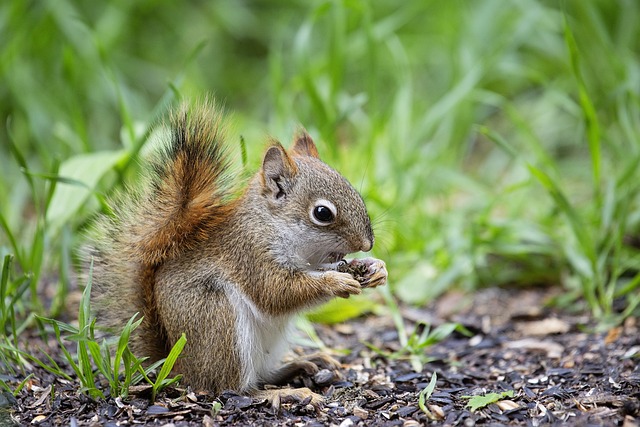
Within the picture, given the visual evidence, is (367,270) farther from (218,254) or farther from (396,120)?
(396,120)

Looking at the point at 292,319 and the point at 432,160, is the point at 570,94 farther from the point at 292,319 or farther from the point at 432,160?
the point at 292,319

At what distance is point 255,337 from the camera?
2471 mm

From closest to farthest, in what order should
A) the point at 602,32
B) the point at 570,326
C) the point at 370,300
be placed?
the point at 570,326
the point at 370,300
the point at 602,32

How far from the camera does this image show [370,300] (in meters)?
3.56

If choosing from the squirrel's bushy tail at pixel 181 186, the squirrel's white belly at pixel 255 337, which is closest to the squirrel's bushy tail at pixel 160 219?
the squirrel's bushy tail at pixel 181 186

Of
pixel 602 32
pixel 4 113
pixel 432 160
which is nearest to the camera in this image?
pixel 602 32

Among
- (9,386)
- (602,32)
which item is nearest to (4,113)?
(9,386)

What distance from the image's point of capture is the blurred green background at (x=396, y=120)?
332 centimetres

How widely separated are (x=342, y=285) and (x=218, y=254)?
41 cm

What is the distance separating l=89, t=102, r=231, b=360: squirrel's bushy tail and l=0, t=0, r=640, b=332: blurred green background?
0.27m

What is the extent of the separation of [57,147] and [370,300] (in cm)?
206

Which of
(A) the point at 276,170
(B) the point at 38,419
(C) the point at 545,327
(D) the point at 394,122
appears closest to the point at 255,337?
(A) the point at 276,170

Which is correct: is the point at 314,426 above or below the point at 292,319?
below

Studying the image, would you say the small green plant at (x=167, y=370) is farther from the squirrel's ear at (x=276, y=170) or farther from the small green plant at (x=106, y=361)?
the squirrel's ear at (x=276, y=170)
